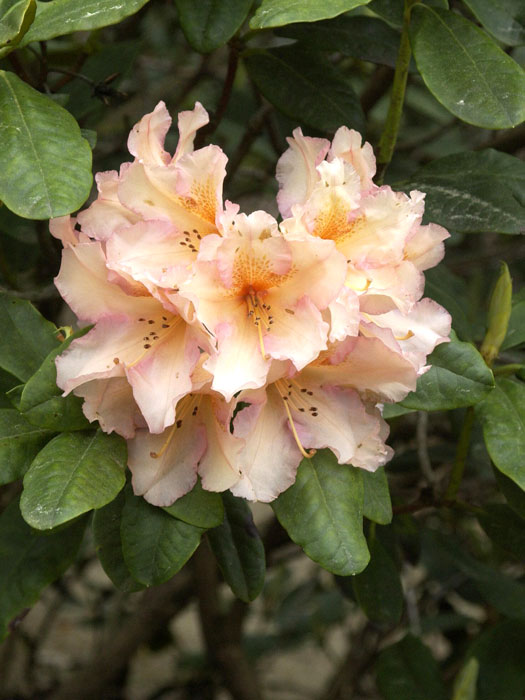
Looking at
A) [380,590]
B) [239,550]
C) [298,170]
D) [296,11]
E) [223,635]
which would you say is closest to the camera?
[296,11]

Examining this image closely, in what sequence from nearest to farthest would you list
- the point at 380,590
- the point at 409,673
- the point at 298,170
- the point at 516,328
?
the point at 298,170
the point at 516,328
the point at 380,590
the point at 409,673

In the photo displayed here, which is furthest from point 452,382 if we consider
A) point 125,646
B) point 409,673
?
point 125,646

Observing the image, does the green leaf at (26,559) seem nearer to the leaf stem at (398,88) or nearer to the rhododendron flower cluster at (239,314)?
the rhododendron flower cluster at (239,314)

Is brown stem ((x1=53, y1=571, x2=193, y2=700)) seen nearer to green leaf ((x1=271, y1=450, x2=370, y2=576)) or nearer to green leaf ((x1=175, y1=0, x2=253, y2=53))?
green leaf ((x1=271, y1=450, x2=370, y2=576))

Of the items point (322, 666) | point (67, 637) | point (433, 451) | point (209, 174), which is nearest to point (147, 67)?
point (433, 451)

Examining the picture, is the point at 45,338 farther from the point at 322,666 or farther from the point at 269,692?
the point at 322,666

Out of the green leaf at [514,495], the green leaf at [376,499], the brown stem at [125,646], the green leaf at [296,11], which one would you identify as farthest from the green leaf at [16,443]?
the brown stem at [125,646]

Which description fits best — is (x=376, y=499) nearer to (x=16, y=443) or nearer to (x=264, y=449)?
(x=264, y=449)

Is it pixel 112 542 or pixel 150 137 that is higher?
pixel 150 137
